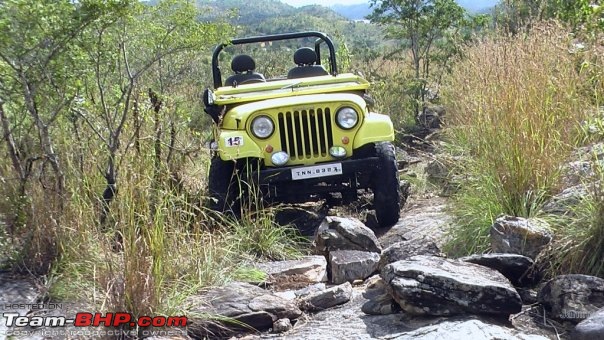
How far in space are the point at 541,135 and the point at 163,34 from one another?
3066 mm

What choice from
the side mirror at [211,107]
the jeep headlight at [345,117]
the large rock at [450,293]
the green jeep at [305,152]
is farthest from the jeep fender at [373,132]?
the large rock at [450,293]

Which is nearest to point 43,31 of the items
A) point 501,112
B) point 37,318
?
point 37,318

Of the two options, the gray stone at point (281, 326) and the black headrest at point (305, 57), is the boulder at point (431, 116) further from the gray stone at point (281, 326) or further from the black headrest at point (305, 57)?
the gray stone at point (281, 326)

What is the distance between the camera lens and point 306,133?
6152 millimetres

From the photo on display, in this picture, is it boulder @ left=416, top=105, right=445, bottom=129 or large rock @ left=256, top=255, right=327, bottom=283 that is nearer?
large rock @ left=256, top=255, right=327, bottom=283

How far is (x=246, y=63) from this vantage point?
812 cm

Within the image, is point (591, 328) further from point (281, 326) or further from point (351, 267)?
point (351, 267)

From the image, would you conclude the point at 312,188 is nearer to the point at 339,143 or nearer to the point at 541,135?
the point at 339,143

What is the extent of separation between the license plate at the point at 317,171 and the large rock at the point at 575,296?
265cm

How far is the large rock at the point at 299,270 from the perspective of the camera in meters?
4.66

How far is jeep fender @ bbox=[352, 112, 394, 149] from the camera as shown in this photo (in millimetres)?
6133

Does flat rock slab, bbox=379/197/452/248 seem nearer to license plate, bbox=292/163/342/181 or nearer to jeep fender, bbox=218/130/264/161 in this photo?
license plate, bbox=292/163/342/181

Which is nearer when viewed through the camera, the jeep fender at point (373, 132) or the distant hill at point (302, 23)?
the jeep fender at point (373, 132)

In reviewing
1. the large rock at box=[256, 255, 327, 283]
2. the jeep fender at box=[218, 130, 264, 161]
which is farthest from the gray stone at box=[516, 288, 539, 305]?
the jeep fender at box=[218, 130, 264, 161]
